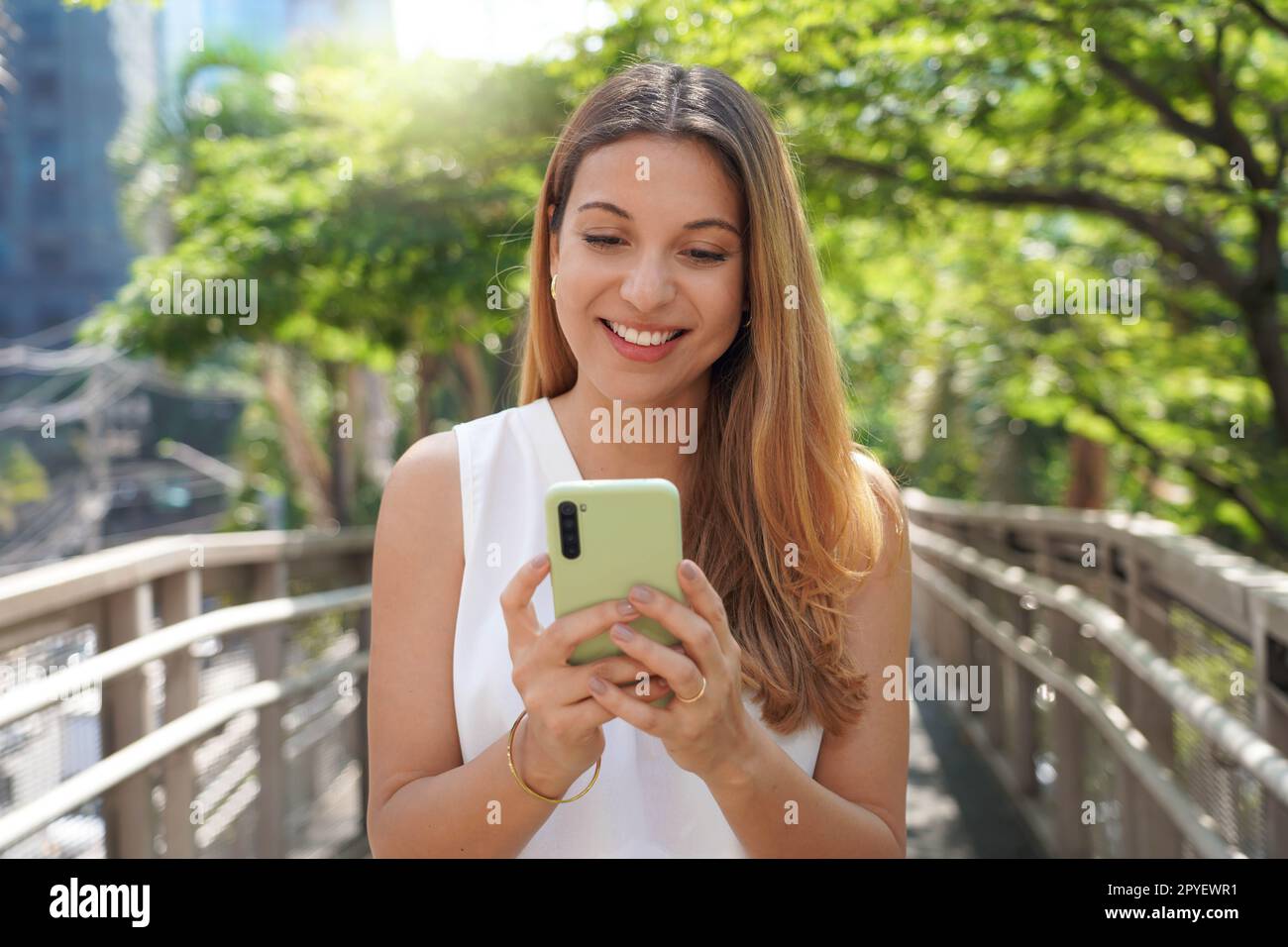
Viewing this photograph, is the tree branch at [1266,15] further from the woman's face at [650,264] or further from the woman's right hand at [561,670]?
the woman's right hand at [561,670]

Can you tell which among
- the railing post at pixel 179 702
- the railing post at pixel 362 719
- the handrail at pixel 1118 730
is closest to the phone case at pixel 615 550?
the handrail at pixel 1118 730

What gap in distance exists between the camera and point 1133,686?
3.72 meters

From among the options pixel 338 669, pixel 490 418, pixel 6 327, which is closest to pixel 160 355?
pixel 338 669

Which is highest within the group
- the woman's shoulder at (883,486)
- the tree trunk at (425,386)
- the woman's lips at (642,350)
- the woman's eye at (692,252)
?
the tree trunk at (425,386)

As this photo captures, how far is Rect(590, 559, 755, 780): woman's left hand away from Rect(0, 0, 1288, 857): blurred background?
3.84 feet

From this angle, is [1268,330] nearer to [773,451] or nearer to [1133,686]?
[1133,686]

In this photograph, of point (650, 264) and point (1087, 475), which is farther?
point (1087, 475)

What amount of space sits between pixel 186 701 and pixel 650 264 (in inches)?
83.6

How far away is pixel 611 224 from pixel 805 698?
753 mm

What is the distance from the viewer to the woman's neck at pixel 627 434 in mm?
2008

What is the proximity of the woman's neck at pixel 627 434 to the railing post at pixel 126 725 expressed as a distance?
1463 millimetres

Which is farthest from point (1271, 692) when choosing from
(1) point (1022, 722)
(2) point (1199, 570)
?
(1) point (1022, 722)
